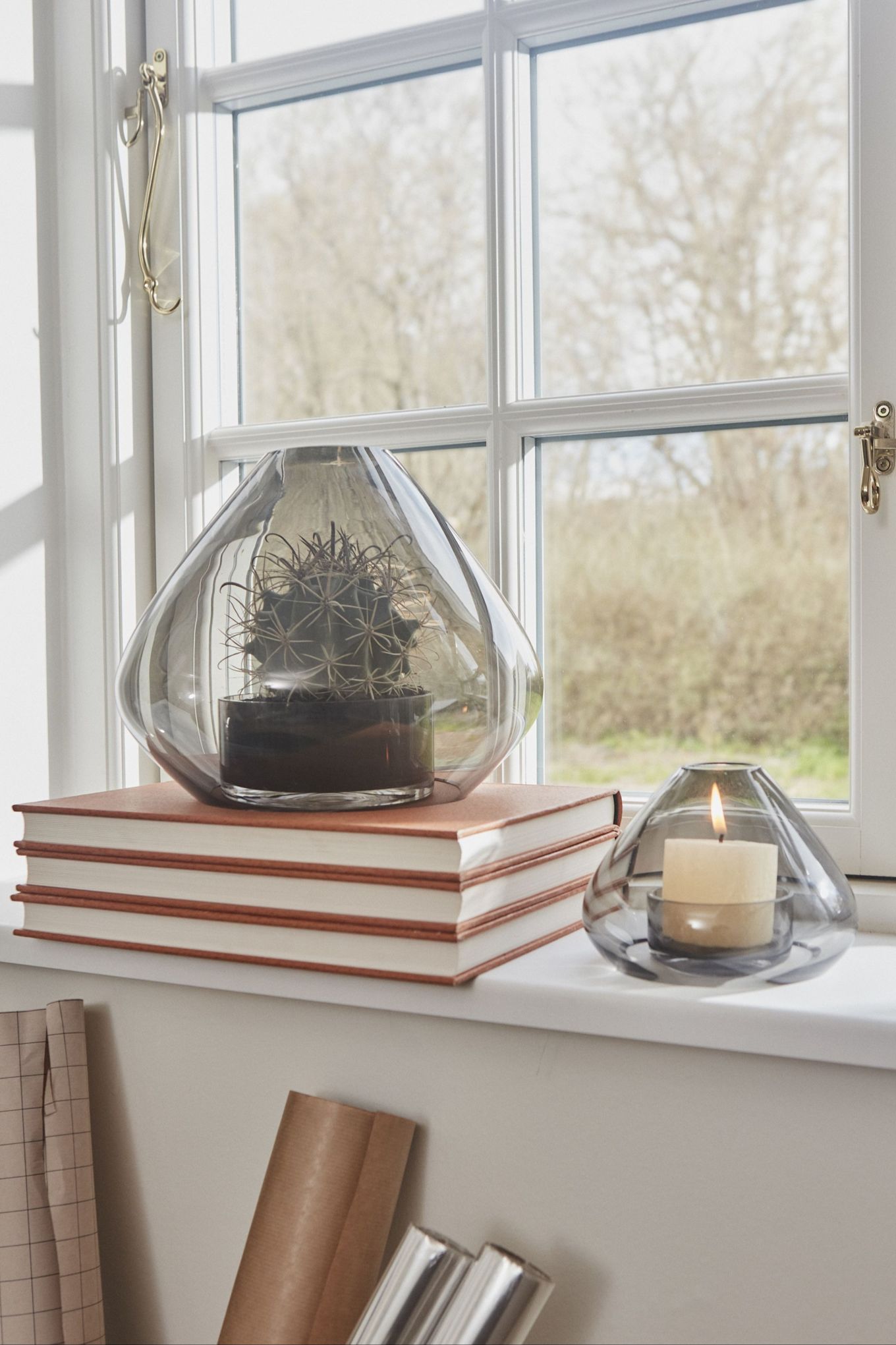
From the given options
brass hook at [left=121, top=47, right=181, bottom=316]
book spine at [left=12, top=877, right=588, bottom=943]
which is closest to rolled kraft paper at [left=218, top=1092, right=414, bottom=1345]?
book spine at [left=12, top=877, right=588, bottom=943]

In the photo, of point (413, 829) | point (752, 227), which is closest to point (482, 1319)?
point (413, 829)

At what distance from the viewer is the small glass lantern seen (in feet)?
2.44

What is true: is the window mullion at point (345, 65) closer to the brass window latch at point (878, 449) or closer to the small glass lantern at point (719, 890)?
the brass window latch at point (878, 449)

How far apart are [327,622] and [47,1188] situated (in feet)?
1.73

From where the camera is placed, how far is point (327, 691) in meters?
0.86

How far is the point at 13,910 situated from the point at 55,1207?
272 mm

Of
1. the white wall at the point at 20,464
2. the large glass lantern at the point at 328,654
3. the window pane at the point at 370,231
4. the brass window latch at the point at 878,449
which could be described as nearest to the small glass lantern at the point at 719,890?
the large glass lantern at the point at 328,654

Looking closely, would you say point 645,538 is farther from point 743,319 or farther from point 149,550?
point 149,550

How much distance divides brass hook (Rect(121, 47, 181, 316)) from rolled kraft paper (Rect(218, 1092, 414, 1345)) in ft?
2.92

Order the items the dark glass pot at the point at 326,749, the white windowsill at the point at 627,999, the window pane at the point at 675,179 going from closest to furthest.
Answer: the white windowsill at the point at 627,999 → the dark glass pot at the point at 326,749 → the window pane at the point at 675,179

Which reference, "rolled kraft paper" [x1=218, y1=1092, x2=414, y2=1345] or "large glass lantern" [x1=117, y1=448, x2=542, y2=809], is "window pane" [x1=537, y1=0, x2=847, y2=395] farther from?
"rolled kraft paper" [x1=218, y1=1092, x2=414, y2=1345]

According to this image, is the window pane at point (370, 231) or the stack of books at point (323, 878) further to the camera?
the window pane at point (370, 231)

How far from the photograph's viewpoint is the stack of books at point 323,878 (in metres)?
0.78

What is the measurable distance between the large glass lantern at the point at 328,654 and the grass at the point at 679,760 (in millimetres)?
257
